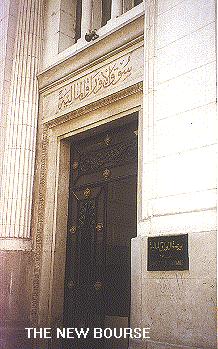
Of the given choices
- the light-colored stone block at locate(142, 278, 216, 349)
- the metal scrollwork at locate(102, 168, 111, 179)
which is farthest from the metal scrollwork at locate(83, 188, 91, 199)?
the light-colored stone block at locate(142, 278, 216, 349)

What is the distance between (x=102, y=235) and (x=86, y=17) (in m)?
3.26

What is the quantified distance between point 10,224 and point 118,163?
1.84 m

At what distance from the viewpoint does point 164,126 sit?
4.85m

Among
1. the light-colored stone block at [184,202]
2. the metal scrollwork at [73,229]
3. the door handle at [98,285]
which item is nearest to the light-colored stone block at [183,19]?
the light-colored stone block at [184,202]

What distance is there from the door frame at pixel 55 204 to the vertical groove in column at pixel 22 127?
21 centimetres

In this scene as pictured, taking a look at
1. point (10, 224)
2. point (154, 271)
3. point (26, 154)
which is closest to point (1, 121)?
point (26, 154)

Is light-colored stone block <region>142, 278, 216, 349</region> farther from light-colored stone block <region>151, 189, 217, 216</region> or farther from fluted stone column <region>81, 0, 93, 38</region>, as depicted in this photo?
fluted stone column <region>81, 0, 93, 38</region>

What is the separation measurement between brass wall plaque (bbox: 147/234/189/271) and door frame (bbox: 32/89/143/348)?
211cm

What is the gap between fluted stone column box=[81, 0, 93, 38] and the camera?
7039mm

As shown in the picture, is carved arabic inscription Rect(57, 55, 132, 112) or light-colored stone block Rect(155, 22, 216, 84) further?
carved arabic inscription Rect(57, 55, 132, 112)

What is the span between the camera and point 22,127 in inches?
285

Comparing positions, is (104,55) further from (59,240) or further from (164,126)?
(59,240)

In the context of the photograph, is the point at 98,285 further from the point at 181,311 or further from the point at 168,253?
the point at 181,311

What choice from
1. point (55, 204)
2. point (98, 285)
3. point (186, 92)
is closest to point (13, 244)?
point (55, 204)
